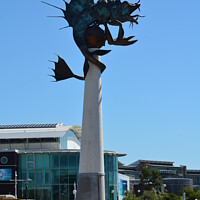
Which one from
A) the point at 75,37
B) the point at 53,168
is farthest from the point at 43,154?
the point at 75,37

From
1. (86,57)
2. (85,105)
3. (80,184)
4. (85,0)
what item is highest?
(85,0)

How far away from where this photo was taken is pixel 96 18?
3453 cm

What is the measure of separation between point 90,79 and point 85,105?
4.52 ft

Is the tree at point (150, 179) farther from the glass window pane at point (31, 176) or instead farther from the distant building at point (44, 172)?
the glass window pane at point (31, 176)

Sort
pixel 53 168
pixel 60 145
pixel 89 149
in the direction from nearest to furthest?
1. pixel 89 149
2. pixel 53 168
3. pixel 60 145

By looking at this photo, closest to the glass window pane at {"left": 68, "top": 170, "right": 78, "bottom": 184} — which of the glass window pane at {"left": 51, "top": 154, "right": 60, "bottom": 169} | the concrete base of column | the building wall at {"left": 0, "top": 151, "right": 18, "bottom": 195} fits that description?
the glass window pane at {"left": 51, "top": 154, "right": 60, "bottom": 169}

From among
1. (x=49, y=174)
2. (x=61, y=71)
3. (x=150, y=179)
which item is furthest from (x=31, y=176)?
(x=150, y=179)

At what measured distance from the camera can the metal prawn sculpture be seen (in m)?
34.4

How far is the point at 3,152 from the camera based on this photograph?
75.8 m

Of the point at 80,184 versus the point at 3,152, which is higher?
the point at 3,152

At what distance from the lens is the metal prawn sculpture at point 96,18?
113 ft

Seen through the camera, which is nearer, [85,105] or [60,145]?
[85,105]

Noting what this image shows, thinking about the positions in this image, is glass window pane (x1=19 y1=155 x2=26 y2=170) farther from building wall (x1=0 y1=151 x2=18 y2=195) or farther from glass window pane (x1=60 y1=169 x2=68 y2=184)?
glass window pane (x1=60 y1=169 x2=68 y2=184)

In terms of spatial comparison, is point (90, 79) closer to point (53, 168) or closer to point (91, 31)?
point (91, 31)
